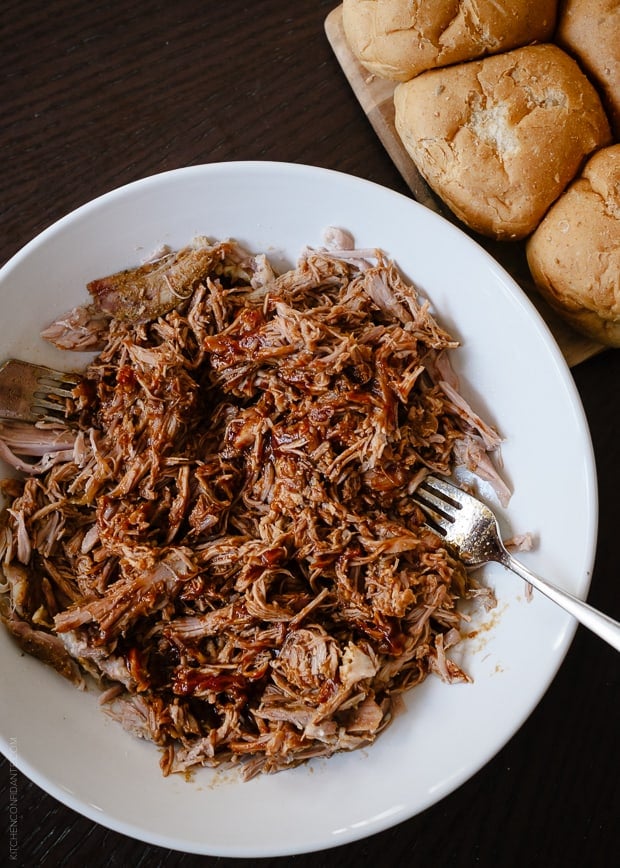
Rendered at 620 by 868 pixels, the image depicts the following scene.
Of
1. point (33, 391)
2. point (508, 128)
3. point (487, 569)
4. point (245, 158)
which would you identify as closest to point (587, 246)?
point (508, 128)

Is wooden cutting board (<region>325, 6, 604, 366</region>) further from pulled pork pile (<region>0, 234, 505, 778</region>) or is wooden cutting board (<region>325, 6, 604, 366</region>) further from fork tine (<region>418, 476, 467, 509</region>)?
fork tine (<region>418, 476, 467, 509</region>)

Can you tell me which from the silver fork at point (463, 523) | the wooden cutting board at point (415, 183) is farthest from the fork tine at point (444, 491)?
the wooden cutting board at point (415, 183)

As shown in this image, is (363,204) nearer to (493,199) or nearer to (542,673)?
(493,199)

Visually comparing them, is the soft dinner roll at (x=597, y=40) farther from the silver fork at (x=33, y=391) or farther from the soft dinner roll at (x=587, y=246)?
the silver fork at (x=33, y=391)

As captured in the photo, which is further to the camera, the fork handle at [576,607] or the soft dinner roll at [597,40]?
the soft dinner roll at [597,40]

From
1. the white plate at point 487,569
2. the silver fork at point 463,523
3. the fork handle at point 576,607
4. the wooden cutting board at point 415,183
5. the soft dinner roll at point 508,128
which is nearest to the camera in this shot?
the fork handle at point 576,607

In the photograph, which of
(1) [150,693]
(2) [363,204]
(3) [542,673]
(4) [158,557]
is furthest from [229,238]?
(3) [542,673]
